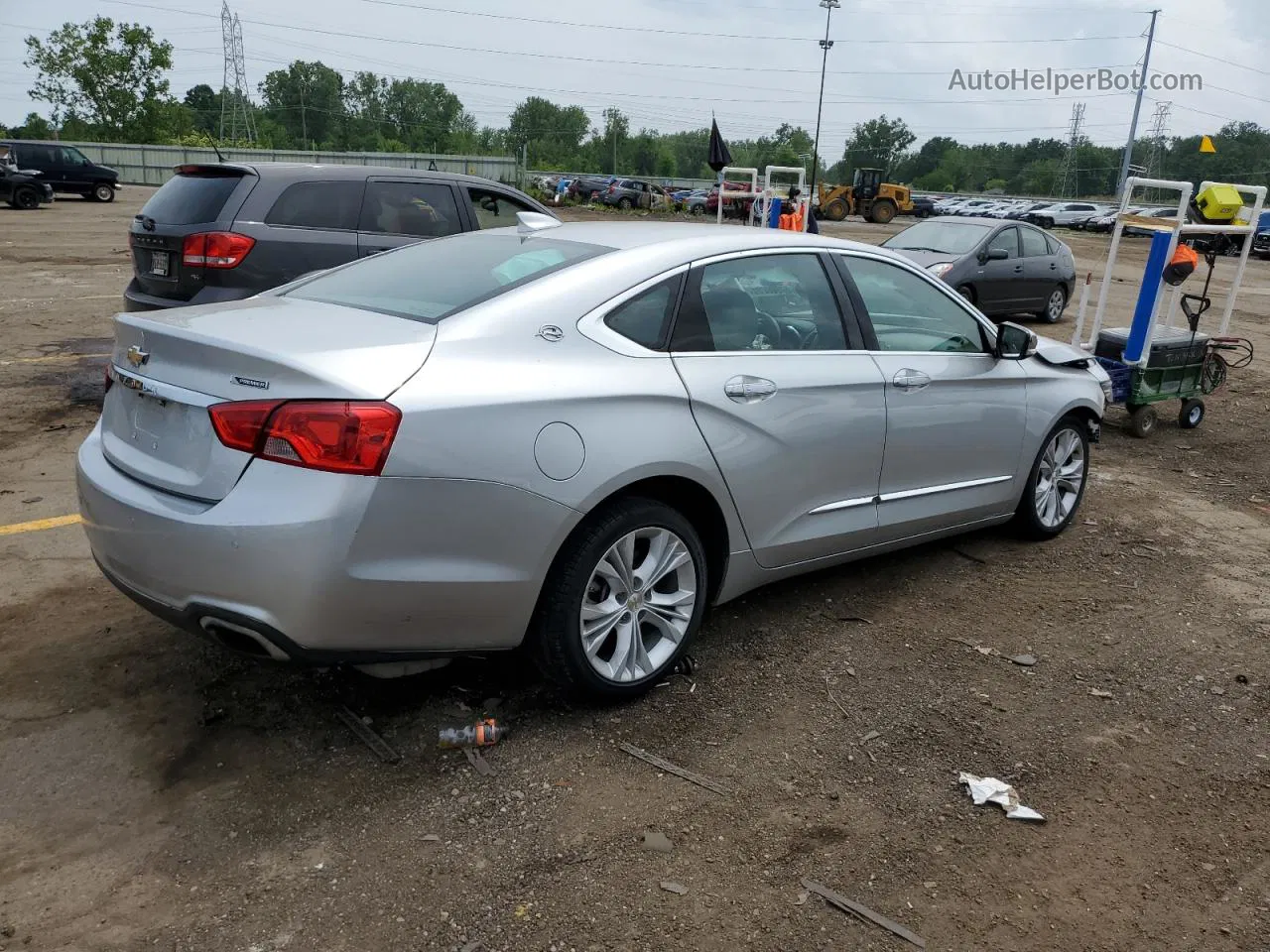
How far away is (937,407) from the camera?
445cm

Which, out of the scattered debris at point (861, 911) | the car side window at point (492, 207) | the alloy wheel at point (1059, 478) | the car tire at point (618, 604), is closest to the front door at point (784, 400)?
the car tire at point (618, 604)

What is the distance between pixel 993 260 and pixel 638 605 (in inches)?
458

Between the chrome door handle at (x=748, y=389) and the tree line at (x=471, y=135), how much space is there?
8382 cm

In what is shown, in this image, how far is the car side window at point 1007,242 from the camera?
44.9 feet

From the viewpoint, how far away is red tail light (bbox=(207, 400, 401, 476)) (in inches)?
108

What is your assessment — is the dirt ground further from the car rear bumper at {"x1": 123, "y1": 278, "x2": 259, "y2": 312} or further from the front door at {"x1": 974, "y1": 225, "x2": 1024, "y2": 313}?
the front door at {"x1": 974, "y1": 225, "x2": 1024, "y2": 313}

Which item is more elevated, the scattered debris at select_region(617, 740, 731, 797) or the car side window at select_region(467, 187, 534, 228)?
the car side window at select_region(467, 187, 534, 228)

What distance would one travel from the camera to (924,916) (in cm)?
261

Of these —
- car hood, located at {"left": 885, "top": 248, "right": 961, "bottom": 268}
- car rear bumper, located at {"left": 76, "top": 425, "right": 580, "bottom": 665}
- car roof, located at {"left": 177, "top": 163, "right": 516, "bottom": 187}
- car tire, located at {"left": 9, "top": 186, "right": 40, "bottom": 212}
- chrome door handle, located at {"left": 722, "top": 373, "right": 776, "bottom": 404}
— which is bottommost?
car tire, located at {"left": 9, "top": 186, "right": 40, "bottom": 212}

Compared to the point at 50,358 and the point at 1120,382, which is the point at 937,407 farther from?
the point at 50,358

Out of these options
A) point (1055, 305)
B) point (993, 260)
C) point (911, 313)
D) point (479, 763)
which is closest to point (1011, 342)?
point (911, 313)

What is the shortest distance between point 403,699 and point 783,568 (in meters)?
1.51

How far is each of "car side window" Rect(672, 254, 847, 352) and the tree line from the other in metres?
83.4

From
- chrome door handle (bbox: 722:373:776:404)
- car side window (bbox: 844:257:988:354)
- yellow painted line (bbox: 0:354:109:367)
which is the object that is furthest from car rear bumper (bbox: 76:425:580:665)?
yellow painted line (bbox: 0:354:109:367)
